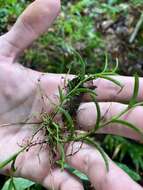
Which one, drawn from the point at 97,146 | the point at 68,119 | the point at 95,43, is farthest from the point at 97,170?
the point at 95,43

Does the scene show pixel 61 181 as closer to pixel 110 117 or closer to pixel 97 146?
pixel 97 146

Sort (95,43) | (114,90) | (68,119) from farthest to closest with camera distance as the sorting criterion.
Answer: (95,43) → (114,90) → (68,119)

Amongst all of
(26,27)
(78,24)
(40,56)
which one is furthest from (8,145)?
(78,24)

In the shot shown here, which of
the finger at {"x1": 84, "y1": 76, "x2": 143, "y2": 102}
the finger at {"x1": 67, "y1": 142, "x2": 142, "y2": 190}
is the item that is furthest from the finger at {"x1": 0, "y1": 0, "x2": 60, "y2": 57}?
the finger at {"x1": 67, "y1": 142, "x2": 142, "y2": 190}

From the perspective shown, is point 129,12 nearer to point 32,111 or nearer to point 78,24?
point 78,24

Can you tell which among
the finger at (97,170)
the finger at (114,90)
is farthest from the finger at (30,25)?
the finger at (97,170)

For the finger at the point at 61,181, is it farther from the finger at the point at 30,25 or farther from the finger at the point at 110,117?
the finger at the point at 30,25
